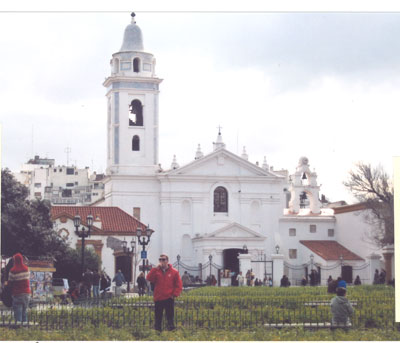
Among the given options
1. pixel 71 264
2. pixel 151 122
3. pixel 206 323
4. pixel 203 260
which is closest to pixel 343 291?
pixel 206 323

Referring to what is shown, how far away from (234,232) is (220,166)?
4.40m

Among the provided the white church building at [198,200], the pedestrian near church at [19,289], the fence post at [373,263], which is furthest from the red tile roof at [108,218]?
the pedestrian near church at [19,289]

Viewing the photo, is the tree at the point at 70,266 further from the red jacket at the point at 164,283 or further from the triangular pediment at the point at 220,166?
the red jacket at the point at 164,283

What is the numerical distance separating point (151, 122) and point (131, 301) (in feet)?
125

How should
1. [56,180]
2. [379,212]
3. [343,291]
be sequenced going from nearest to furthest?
[343,291], [379,212], [56,180]

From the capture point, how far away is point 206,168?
2312 inches

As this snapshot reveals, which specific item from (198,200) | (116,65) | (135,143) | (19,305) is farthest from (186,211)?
(19,305)

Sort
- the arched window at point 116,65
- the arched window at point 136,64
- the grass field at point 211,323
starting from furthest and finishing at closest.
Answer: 1. the arched window at point 116,65
2. the arched window at point 136,64
3. the grass field at point 211,323

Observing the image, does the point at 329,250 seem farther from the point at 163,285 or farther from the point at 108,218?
the point at 163,285

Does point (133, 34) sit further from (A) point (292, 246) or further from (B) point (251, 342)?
(B) point (251, 342)

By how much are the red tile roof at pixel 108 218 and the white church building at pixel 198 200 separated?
4262 mm

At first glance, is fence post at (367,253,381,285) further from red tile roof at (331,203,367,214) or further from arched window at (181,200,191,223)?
arched window at (181,200,191,223)

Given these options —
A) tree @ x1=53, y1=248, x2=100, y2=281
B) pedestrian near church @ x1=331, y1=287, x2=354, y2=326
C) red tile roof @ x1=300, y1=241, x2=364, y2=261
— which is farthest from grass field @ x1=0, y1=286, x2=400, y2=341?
red tile roof @ x1=300, y1=241, x2=364, y2=261

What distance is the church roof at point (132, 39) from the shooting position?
190 feet
